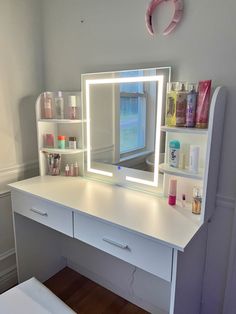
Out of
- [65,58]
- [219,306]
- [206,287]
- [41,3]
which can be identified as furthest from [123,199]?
[41,3]

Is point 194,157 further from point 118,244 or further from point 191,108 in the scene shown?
point 118,244

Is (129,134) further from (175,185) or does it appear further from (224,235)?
(224,235)

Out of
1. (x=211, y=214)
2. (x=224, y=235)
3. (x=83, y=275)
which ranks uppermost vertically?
(x=211, y=214)

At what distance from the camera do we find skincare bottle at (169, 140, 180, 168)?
4.41 ft

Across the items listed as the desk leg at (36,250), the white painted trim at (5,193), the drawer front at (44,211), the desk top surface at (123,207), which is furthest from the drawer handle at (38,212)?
the white painted trim at (5,193)

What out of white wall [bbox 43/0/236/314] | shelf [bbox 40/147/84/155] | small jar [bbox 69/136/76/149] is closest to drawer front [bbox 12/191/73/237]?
shelf [bbox 40/147/84/155]

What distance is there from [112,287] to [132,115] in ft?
4.17

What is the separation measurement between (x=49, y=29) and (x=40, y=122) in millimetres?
698

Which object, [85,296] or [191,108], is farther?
[85,296]

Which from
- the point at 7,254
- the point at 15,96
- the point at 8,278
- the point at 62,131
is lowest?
the point at 8,278

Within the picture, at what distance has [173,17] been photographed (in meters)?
1.31

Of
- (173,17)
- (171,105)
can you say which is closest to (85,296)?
(171,105)

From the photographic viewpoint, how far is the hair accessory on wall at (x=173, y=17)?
4.20ft

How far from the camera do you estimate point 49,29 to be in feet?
6.13
